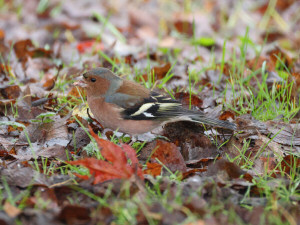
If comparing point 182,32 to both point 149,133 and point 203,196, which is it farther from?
point 203,196

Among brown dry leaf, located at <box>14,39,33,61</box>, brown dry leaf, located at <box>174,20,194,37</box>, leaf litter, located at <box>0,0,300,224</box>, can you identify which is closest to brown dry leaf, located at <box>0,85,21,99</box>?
leaf litter, located at <box>0,0,300,224</box>

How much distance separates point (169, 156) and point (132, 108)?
0.88 metres

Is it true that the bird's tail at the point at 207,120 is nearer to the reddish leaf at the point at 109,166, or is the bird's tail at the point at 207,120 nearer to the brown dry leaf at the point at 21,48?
the reddish leaf at the point at 109,166

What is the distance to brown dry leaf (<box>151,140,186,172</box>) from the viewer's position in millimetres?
3547

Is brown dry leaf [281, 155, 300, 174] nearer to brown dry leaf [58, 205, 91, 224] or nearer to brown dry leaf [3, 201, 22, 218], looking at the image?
brown dry leaf [58, 205, 91, 224]

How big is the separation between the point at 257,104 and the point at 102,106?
1.74 meters

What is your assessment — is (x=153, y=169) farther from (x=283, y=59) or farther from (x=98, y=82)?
(x=283, y=59)

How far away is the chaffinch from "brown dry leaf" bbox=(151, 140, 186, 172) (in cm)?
58

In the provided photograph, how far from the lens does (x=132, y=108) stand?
14.2 ft

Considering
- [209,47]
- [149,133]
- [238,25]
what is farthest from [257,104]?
[238,25]

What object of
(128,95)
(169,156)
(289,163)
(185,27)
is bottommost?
(185,27)

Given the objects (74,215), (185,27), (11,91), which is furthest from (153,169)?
(185,27)

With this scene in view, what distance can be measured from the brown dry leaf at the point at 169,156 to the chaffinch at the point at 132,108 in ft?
1.91

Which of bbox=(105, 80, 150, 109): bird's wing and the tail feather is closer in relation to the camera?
the tail feather
